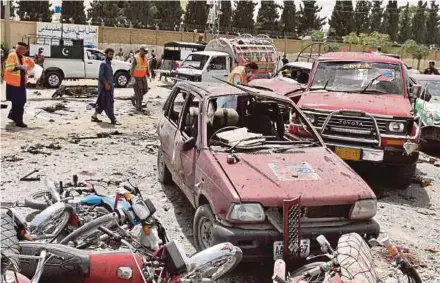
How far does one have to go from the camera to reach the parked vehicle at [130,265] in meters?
2.91

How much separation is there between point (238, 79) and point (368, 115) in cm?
345

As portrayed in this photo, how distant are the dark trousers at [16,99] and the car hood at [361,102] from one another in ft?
20.2

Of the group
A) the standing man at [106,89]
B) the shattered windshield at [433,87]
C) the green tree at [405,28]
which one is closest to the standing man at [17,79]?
the standing man at [106,89]

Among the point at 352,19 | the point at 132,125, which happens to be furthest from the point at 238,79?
the point at 352,19

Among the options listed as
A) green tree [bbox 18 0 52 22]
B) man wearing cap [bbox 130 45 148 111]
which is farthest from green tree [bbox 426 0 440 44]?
man wearing cap [bbox 130 45 148 111]

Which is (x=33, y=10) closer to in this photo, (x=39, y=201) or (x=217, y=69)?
(x=217, y=69)

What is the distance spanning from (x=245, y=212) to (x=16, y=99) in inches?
312

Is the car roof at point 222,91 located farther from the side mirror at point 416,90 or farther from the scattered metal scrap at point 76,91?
the scattered metal scrap at point 76,91

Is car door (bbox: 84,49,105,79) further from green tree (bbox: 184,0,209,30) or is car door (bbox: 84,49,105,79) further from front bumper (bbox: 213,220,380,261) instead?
green tree (bbox: 184,0,209,30)

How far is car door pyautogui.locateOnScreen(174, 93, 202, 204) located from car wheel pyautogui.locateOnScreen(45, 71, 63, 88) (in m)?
14.5

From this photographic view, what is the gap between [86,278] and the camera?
2969 mm

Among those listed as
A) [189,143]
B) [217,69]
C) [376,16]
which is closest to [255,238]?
[189,143]

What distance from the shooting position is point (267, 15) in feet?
211

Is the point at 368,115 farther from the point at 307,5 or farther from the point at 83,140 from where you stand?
the point at 307,5
